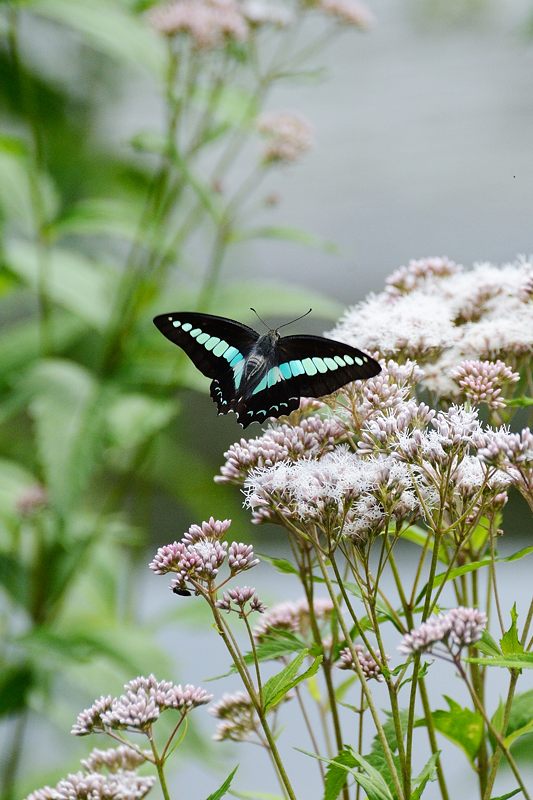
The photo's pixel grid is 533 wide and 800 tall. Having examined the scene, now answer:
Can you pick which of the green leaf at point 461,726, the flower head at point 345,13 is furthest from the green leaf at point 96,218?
the green leaf at point 461,726

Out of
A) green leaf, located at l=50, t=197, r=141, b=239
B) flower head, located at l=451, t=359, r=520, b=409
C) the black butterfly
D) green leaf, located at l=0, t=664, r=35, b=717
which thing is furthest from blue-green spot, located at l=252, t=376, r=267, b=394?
green leaf, located at l=0, t=664, r=35, b=717

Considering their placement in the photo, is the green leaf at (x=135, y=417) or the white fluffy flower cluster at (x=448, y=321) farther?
the green leaf at (x=135, y=417)

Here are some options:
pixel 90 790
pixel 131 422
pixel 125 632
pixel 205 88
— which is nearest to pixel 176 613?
pixel 125 632

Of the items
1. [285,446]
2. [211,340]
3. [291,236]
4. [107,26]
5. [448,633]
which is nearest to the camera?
[448,633]

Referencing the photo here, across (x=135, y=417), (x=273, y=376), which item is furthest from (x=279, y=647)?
(x=135, y=417)

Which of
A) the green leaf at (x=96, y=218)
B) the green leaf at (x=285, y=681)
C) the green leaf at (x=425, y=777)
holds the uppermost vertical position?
the green leaf at (x=96, y=218)

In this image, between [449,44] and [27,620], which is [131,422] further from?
[449,44]

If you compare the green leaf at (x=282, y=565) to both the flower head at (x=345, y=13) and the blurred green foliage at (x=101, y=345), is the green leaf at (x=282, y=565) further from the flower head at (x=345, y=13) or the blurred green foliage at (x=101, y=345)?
the flower head at (x=345, y=13)

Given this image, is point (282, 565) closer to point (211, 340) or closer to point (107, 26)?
point (211, 340)

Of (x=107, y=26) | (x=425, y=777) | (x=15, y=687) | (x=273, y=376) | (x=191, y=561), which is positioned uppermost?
(x=107, y=26)
